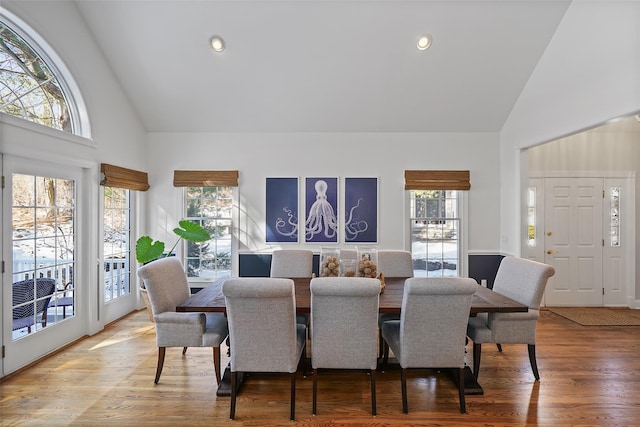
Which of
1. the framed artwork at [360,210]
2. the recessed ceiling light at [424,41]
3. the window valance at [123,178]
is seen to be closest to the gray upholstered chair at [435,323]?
the framed artwork at [360,210]

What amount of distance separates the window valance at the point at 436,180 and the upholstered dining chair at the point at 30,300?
4218 mm

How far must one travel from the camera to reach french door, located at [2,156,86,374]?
2.73 meters

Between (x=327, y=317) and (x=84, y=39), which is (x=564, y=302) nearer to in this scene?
(x=327, y=317)

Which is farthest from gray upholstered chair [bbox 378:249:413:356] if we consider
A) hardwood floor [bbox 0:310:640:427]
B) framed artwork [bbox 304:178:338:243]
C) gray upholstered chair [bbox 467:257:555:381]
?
framed artwork [bbox 304:178:338:243]

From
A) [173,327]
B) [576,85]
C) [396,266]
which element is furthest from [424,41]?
[173,327]

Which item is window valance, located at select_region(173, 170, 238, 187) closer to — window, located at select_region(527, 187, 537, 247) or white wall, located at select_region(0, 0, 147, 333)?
white wall, located at select_region(0, 0, 147, 333)

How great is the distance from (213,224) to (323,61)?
2.66m

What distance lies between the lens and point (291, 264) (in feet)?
11.9

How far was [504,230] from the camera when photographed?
4.61 meters

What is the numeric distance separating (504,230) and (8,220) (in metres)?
5.48

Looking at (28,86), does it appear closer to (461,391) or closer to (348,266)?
(348,266)

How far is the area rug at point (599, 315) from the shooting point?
13.2 feet

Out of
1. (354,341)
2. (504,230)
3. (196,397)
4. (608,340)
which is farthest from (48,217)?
(608,340)

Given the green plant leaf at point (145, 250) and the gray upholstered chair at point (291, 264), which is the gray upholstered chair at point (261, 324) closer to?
the gray upholstered chair at point (291, 264)
